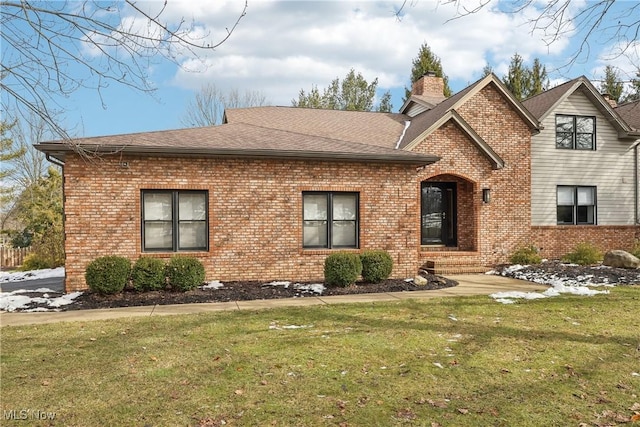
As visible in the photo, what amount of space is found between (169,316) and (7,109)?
3857 millimetres

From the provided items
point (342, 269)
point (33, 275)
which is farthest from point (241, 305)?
point (33, 275)

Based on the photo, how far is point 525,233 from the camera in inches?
627

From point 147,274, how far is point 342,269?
13.9 ft

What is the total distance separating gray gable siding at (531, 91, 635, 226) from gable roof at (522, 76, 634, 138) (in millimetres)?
174

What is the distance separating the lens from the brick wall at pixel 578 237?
648 inches

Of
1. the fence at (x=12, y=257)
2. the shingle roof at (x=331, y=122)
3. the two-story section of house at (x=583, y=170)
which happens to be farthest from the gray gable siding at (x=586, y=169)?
the fence at (x=12, y=257)

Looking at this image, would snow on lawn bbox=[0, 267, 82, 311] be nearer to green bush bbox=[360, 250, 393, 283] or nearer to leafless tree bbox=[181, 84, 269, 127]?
green bush bbox=[360, 250, 393, 283]

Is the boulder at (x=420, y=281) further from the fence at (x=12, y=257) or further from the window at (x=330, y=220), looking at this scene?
the fence at (x=12, y=257)

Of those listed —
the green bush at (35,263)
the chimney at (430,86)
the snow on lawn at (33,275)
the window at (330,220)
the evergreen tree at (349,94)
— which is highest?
the evergreen tree at (349,94)

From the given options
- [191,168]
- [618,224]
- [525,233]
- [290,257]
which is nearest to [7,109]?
[191,168]

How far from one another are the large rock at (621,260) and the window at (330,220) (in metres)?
8.27

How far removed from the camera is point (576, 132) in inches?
693

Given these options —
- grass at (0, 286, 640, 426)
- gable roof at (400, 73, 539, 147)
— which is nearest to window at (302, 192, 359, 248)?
grass at (0, 286, 640, 426)

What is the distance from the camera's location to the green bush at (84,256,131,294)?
8820 mm
